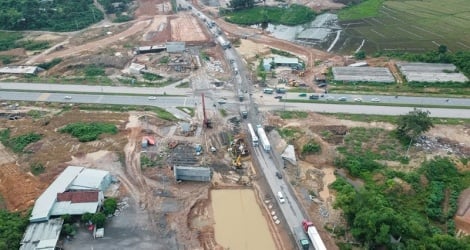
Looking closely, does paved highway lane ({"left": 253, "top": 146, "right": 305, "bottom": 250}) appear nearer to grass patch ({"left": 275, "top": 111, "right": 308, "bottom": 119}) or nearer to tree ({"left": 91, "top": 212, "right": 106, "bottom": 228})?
grass patch ({"left": 275, "top": 111, "right": 308, "bottom": 119})

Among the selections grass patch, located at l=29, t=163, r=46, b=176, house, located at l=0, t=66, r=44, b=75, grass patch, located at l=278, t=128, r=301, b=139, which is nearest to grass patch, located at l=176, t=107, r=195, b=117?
grass patch, located at l=278, t=128, r=301, b=139

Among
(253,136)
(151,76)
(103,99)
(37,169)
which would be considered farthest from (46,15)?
(253,136)

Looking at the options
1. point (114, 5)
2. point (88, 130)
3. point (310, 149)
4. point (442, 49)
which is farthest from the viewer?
point (114, 5)

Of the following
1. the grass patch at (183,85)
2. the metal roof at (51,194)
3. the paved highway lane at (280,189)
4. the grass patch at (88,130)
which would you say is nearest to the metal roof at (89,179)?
the metal roof at (51,194)

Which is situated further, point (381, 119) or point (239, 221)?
point (381, 119)

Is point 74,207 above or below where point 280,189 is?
above

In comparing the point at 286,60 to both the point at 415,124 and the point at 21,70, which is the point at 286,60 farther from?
the point at 21,70

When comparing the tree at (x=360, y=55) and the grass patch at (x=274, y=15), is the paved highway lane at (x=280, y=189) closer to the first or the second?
the tree at (x=360, y=55)
